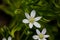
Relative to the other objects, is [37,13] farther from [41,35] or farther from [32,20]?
[41,35]

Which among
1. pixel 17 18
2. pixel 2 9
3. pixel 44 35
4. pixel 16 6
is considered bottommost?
pixel 44 35

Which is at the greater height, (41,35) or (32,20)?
(32,20)

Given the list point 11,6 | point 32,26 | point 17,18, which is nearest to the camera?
point 32,26

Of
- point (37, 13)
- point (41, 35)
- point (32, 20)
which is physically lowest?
point (41, 35)

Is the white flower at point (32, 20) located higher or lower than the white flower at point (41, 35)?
higher

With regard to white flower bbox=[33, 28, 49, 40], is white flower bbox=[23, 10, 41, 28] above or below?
above

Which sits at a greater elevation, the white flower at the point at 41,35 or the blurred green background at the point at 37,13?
the blurred green background at the point at 37,13

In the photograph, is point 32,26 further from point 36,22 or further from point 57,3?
point 57,3

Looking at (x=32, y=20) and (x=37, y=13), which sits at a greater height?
(x=37, y=13)

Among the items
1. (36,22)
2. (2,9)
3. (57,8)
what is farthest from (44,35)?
(2,9)

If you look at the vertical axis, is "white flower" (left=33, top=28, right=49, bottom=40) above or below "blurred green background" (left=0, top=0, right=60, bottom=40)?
below

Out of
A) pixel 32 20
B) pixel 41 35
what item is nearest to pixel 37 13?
pixel 32 20
